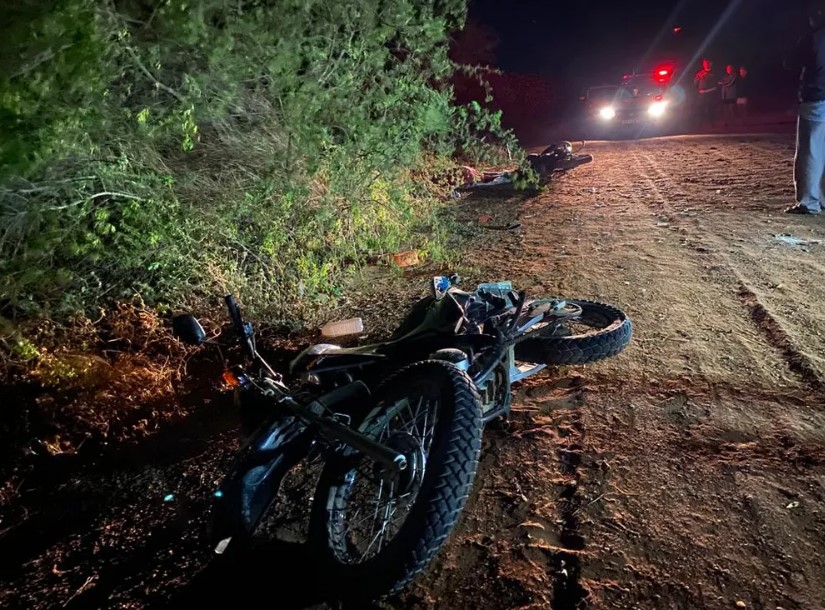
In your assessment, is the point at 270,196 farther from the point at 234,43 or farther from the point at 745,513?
the point at 745,513

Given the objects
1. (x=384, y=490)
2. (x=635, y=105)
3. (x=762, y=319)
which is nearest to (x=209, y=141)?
(x=384, y=490)

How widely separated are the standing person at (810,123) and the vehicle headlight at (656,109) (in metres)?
9.22

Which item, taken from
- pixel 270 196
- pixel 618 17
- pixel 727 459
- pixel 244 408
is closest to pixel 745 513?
pixel 727 459

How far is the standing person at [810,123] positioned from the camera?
6.50 meters

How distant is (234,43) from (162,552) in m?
3.45

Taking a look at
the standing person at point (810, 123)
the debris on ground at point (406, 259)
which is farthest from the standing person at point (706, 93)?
the debris on ground at point (406, 259)

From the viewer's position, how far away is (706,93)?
57.1 feet

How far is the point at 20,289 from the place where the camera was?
4527 mm

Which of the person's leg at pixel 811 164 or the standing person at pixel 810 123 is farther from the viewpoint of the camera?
the person's leg at pixel 811 164

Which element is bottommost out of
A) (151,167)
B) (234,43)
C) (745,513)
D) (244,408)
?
(745,513)

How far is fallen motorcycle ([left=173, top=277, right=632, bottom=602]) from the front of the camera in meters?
2.04

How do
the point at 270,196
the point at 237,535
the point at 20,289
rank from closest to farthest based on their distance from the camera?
the point at 237,535, the point at 20,289, the point at 270,196

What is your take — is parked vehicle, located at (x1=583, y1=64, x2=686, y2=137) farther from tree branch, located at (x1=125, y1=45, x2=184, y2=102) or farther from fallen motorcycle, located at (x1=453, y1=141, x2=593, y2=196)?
tree branch, located at (x1=125, y1=45, x2=184, y2=102)

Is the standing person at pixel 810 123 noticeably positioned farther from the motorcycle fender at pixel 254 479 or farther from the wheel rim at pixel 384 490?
the motorcycle fender at pixel 254 479
